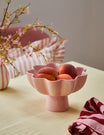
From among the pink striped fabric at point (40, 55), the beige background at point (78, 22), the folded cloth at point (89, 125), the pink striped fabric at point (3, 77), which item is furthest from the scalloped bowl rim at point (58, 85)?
the beige background at point (78, 22)

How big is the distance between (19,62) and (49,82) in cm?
92

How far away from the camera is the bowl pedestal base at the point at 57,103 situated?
101 cm

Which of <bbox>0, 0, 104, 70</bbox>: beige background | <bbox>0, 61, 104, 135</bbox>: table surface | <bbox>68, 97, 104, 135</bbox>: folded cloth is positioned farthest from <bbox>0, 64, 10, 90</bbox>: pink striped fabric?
<bbox>0, 0, 104, 70</bbox>: beige background

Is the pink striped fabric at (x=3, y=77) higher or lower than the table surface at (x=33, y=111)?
higher

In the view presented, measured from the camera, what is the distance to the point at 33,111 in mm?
1029

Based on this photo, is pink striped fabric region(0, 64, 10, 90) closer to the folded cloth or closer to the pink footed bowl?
the pink footed bowl

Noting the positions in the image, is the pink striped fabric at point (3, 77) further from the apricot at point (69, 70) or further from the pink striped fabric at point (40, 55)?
the pink striped fabric at point (40, 55)

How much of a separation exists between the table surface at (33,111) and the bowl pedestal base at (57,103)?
18 millimetres

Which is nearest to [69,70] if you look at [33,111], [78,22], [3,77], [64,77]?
[64,77]

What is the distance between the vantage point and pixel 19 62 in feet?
5.96

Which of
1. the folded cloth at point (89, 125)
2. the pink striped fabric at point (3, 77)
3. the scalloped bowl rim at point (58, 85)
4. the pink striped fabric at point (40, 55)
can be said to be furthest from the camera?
the pink striped fabric at point (40, 55)

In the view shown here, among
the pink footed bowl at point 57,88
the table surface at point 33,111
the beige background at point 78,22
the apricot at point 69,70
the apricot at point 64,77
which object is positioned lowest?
the table surface at point 33,111

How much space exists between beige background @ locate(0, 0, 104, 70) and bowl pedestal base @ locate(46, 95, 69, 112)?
74.5 inches

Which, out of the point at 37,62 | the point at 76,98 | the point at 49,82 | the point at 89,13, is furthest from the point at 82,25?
the point at 49,82
